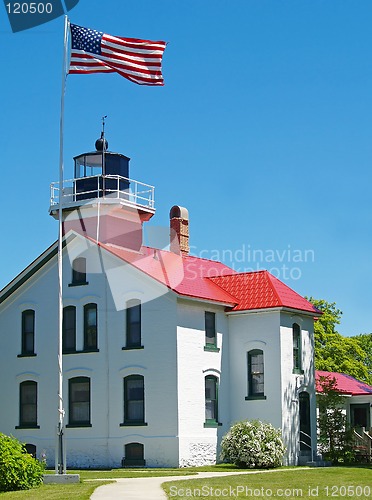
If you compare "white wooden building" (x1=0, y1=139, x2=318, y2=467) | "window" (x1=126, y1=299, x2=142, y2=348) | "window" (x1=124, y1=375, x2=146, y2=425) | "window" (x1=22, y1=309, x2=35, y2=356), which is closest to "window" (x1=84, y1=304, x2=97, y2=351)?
"white wooden building" (x1=0, y1=139, x2=318, y2=467)

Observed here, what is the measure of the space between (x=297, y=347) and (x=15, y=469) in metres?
15.8

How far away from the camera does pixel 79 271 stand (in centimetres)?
3431

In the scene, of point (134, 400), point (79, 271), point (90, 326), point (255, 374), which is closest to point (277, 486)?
point (134, 400)

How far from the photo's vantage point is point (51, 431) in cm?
3400

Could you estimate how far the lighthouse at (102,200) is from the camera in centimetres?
3572

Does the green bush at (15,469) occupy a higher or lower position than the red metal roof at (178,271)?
lower

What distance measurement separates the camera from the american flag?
2527 cm

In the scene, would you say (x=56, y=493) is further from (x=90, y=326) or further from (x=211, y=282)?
(x=211, y=282)

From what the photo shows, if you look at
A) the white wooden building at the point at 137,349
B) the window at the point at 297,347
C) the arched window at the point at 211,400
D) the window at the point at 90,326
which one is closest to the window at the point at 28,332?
the white wooden building at the point at 137,349

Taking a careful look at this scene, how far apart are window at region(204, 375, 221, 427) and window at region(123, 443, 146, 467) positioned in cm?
267

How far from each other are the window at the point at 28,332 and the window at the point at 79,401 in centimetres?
244

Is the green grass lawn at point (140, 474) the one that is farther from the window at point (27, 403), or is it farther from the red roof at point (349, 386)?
the red roof at point (349, 386)

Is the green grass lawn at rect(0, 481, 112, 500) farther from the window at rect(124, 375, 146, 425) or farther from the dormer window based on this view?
the dormer window

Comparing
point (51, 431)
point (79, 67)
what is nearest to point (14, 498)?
point (79, 67)
